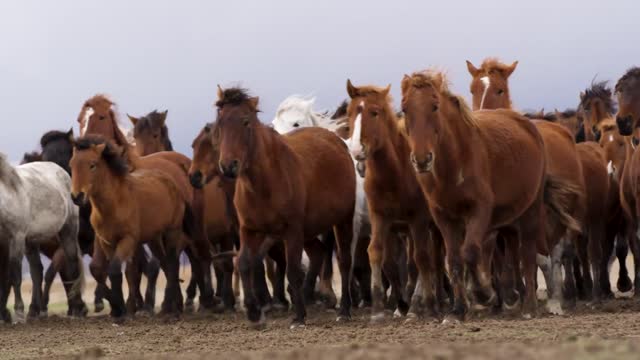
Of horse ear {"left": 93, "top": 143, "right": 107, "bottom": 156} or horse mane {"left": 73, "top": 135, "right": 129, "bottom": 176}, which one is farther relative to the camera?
horse mane {"left": 73, "top": 135, "right": 129, "bottom": 176}

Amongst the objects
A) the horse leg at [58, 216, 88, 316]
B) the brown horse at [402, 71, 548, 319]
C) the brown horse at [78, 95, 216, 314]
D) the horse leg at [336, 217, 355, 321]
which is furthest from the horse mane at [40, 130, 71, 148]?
the brown horse at [402, 71, 548, 319]

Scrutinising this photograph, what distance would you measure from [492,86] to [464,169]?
4288 mm

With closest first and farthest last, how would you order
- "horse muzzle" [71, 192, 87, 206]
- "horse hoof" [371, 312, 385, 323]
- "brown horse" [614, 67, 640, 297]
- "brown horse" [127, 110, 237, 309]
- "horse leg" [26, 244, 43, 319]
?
"horse hoof" [371, 312, 385, 323], "horse muzzle" [71, 192, 87, 206], "brown horse" [614, 67, 640, 297], "horse leg" [26, 244, 43, 319], "brown horse" [127, 110, 237, 309]

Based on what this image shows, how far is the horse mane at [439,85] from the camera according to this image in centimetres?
1114

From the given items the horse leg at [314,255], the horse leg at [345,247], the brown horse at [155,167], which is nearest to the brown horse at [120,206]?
the brown horse at [155,167]

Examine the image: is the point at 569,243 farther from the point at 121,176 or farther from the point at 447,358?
the point at 447,358

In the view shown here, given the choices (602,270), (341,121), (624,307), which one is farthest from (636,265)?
(341,121)

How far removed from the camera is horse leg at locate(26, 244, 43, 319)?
54.3 feet

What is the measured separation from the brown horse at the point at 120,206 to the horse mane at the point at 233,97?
237 cm

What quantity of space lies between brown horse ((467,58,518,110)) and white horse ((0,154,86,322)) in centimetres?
535

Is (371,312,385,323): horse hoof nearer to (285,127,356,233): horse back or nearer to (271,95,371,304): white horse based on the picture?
(285,127,356,233): horse back

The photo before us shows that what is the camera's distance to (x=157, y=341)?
11.7 metres

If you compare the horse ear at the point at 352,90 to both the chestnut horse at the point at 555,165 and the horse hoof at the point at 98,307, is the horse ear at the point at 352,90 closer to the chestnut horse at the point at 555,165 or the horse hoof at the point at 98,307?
the chestnut horse at the point at 555,165

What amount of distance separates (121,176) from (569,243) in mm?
4969
